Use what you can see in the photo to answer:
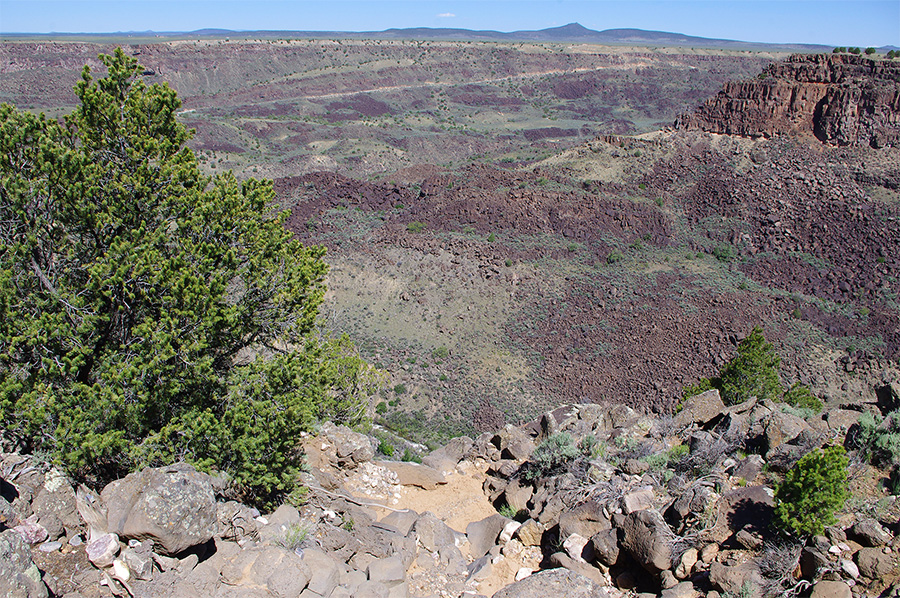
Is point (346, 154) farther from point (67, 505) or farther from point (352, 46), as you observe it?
point (352, 46)

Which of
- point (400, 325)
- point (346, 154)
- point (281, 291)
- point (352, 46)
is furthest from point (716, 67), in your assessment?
point (281, 291)

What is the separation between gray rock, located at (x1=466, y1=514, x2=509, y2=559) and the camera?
12.2 m

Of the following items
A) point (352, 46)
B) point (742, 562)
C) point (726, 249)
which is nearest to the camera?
point (742, 562)

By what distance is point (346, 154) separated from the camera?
257 feet

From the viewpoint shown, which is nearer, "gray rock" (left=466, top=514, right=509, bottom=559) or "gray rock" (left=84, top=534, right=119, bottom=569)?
"gray rock" (left=84, top=534, right=119, bottom=569)

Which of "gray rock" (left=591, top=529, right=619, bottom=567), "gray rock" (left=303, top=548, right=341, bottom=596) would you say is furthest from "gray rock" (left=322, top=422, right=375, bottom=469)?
"gray rock" (left=591, top=529, right=619, bottom=567)

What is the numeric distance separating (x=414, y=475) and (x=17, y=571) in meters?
9.90

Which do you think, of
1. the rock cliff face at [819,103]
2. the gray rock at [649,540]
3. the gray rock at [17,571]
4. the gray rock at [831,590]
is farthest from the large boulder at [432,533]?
the rock cliff face at [819,103]

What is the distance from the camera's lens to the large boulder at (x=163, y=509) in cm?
815

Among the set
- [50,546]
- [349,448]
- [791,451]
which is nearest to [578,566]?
[791,451]

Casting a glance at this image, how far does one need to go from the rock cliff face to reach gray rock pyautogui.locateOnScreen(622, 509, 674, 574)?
5218cm

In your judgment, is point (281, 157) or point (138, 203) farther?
point (281, 157)

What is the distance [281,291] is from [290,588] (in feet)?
19.6

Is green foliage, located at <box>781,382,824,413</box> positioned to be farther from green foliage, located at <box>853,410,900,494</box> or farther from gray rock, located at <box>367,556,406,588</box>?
gray rock, located at <box>367,556,406,588</box>
